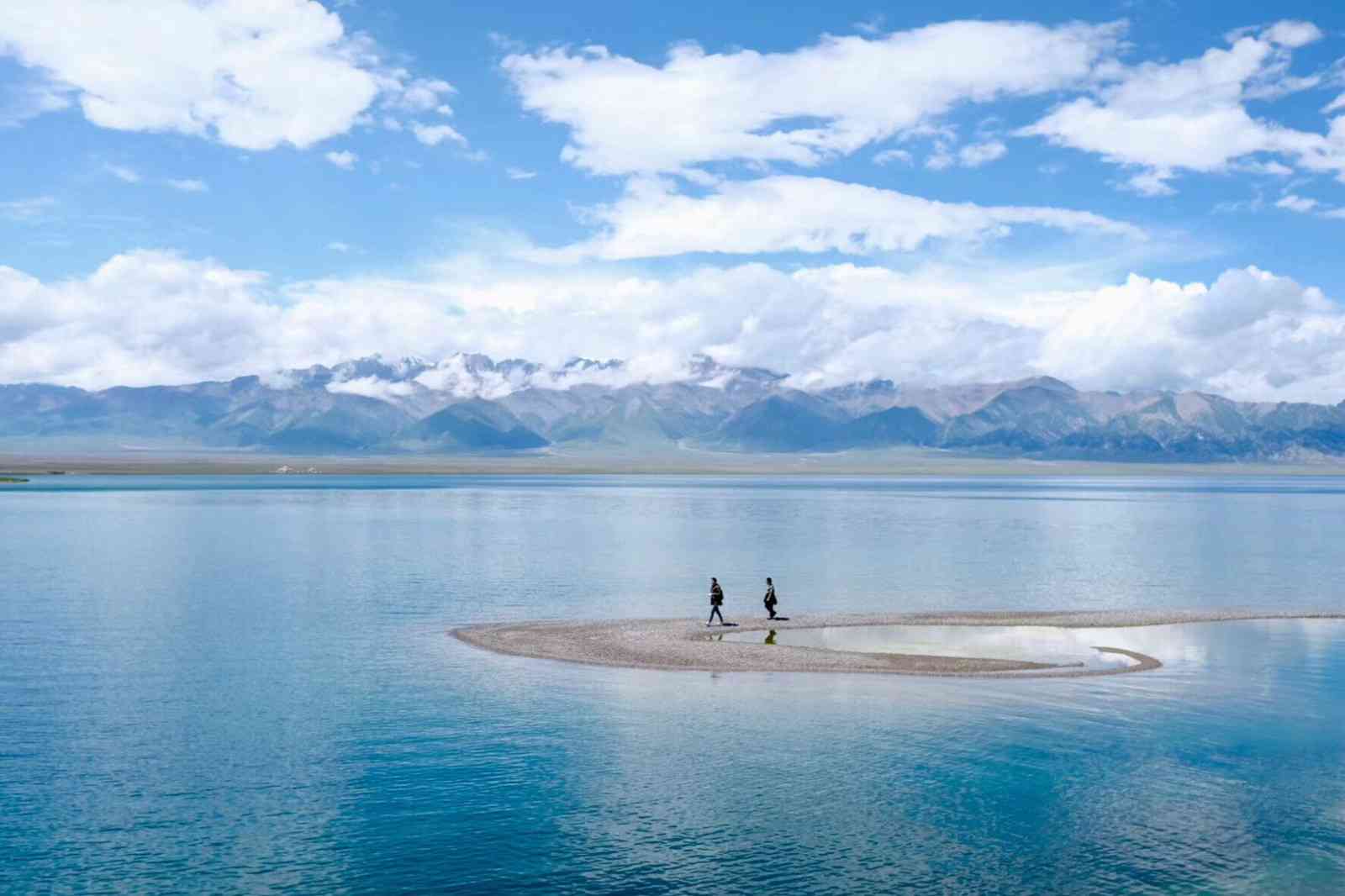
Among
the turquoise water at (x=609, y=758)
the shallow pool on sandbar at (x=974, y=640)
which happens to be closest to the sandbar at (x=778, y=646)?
the shallow pool on sandbar at (x=974, y=640)

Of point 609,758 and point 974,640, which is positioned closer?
point 609,758

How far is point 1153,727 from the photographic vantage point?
1453 inches

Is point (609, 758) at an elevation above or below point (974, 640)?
below

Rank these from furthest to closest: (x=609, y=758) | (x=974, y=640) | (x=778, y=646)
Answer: (x=974, y=640), (x=778, y=646), (x=609, y=758)

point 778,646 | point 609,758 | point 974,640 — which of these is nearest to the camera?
point 609,758

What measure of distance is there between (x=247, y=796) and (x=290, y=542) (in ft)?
265

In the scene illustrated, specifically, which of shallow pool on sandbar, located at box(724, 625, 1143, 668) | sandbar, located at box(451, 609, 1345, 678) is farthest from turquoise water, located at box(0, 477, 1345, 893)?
shallow pool on sandbar, located at box(724, 625, 1143, 668)

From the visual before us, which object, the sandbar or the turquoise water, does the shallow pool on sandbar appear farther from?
the turquoise water

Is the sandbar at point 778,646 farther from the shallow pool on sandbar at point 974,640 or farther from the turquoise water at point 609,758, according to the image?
the turquoise water at point 609,758

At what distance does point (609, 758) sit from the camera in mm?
33219

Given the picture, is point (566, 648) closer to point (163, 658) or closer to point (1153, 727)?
point (163, 658)

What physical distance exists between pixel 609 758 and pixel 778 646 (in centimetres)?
1927

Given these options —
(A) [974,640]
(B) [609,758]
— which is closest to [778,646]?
(A) [974,640]

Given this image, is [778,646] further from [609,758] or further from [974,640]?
[609,758]
